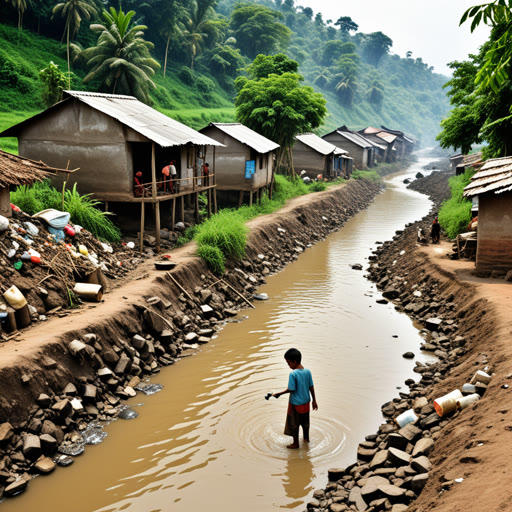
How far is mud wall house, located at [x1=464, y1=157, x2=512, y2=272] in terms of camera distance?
16.7m

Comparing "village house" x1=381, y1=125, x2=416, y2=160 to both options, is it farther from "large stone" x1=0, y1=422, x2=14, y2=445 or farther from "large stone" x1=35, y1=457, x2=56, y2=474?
"large stone" x1=0, y1=422, x2=14, y2=445

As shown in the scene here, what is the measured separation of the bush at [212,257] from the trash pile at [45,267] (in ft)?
9.69

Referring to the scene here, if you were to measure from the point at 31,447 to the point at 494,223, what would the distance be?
14253 millimetres

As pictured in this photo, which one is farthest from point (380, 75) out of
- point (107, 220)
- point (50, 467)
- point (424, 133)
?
point (50, 467)

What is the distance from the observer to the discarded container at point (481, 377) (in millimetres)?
9797

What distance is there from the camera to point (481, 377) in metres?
9.86

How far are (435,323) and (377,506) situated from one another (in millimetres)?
9429

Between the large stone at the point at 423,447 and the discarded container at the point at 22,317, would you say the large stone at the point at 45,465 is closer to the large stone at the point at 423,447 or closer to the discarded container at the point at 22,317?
the discarded container at the point at 22,317

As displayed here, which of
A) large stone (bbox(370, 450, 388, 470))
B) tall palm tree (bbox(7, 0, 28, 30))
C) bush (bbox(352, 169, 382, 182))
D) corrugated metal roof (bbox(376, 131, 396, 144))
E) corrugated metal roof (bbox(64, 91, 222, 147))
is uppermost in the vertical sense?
tall palm tree (bbox(7, 0, 28, 30))

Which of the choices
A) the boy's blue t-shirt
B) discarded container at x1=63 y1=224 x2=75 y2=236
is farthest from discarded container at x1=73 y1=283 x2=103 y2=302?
the boy's blue t-shirt

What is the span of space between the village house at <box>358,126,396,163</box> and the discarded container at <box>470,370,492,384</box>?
71.6 meters

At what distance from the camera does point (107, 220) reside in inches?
758

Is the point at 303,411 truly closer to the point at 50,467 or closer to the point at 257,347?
the point at 50,467

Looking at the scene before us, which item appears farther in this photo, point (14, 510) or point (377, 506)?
point (14, 510)
